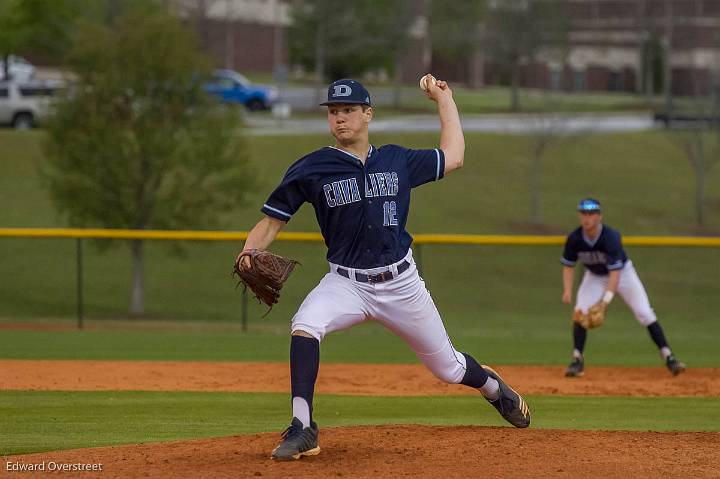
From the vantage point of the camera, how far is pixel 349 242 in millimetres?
6297

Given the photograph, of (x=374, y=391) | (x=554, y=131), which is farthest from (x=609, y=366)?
(x=554, y=131)

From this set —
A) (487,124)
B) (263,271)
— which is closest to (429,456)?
(263,271)

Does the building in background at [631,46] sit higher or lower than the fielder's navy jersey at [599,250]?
higher

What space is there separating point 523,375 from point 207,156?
31.1ft

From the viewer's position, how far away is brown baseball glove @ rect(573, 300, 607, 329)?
11.6m

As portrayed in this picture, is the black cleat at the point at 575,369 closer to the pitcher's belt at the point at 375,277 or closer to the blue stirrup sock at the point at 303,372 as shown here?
the pitcher's belt at the point at 375,277

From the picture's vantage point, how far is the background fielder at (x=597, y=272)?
11328mm

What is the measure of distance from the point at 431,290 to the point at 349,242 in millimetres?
15275

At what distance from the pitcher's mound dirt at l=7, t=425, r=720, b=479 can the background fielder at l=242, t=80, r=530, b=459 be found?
29cm

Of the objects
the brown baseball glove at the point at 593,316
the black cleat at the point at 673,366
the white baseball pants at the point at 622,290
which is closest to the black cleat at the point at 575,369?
the brown baseball glove at the point at 593,316

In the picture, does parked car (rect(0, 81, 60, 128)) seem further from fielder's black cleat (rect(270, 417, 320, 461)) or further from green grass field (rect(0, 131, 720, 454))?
fielder's black cleat (rect(270, 417, 320, 461))

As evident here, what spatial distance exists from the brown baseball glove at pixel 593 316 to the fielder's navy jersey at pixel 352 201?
18.4 feet

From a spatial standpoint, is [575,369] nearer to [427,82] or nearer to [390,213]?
[427,82]

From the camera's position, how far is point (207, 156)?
1997cm
